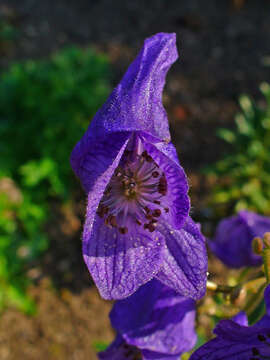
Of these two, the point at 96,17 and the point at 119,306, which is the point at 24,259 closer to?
the point at 119,306

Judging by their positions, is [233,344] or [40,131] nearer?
[233,344]

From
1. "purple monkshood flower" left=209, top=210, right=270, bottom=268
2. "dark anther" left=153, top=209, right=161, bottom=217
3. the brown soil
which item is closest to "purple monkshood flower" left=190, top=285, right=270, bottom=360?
"dark anther" left=153, top=209, right=161, bottom=217

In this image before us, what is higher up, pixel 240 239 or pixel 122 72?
pixel 122 72

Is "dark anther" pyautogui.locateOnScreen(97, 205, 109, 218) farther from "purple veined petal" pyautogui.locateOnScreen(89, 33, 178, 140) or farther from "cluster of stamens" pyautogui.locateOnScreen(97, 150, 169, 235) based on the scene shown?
"purple veined petal" pyautogui.locateOnScreen(89, 33, 178, 140)

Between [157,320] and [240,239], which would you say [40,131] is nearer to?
[240,239]

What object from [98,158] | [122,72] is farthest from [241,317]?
[122,72]

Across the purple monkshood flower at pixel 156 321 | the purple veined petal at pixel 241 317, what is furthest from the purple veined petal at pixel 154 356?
the purple veined petal at pixel 241 317
